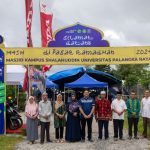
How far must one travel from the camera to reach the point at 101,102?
14914 millimetres

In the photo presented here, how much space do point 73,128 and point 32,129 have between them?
1.35 metres

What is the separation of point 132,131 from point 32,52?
4.70 m

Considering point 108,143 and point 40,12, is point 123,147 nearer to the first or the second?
point 108,143

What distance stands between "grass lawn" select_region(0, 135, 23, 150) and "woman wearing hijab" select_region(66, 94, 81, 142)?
5.71 ft

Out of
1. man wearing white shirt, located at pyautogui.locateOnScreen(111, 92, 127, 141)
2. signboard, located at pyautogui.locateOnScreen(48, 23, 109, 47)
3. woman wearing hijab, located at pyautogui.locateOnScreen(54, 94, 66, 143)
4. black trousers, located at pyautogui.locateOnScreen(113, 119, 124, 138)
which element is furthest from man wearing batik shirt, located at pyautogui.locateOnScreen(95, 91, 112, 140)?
signboard, located at pyautogui.locateOnScreen(48, 23, 109, 47)

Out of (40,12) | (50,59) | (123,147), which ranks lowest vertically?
(123,147)

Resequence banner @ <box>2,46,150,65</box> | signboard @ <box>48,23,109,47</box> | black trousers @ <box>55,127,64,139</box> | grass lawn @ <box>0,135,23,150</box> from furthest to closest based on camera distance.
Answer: signboard @ <box>48,23,109,47</box> → banner @ <box>2,46,150,65</box> → black trousers @ <box>55,127,64,139</box> → grass lawn @ <box>0,135,23,150</box>

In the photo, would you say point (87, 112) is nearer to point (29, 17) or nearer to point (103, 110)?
point (103, 110)

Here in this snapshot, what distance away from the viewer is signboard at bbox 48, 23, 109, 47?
17.0 meters

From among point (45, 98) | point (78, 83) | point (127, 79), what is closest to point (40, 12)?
point (78, 83)

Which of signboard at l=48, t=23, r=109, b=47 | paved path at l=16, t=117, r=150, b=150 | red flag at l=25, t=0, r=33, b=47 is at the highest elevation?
red flag at l=25, t=0, r=33, b=47

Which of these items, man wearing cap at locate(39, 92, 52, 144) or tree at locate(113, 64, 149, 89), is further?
tree at locate(113, 64, 149, 89)

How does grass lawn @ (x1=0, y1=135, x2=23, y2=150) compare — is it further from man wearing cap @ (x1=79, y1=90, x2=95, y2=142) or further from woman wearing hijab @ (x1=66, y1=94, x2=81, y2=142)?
man wearing cap @ (x1=79, y1=90, x2=95, y2=142)

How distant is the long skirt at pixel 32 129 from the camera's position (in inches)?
569
